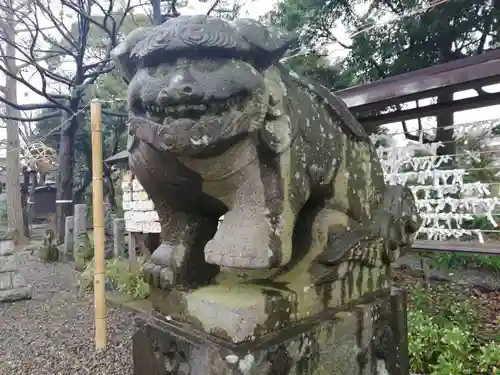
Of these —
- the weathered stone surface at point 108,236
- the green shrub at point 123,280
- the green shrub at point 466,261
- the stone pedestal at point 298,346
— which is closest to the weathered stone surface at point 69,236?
the weathered stone surface at point 108,236

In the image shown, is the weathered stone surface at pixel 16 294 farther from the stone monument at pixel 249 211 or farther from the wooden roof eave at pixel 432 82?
the wooden roof eave at pixel 432 82

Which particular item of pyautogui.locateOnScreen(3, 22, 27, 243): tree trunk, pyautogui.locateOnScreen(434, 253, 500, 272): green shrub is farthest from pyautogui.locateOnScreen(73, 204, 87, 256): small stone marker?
pyautogui.locateOnScreen(434, 253, 500, 272): green shrub

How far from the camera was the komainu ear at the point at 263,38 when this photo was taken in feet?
3.59

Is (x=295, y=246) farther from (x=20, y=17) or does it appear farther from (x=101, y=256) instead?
(x=20, y=17)

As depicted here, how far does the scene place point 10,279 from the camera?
4.75m

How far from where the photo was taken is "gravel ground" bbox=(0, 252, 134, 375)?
9.43 feet

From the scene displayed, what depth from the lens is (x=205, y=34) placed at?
1.04 m

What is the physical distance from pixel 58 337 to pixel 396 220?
3.18m

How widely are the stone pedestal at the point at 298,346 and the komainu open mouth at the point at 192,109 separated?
0.57 meters

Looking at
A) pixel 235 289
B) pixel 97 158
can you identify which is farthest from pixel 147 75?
pixel 97 158

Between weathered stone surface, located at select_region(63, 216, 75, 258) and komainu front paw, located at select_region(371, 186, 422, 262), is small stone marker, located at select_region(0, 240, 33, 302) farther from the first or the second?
komainu front paw, located at select_region(371, 186, 422, 262)

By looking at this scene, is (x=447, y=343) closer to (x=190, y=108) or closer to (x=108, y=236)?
(x=190, y=108)

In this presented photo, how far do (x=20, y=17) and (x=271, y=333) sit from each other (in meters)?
8.35

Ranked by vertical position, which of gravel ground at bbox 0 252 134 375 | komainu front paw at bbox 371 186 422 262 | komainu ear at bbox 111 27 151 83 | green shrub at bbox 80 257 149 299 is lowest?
gravel ground at bbox 0 252 134 375
